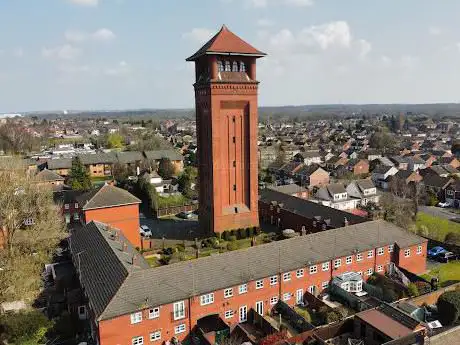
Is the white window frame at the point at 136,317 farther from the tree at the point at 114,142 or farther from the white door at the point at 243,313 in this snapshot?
the tree at the point at 114,142

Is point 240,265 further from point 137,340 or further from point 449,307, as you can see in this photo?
point 449,307

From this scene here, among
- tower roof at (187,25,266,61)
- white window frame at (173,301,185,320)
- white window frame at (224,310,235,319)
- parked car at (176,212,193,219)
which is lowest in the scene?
parked car at (176,212,193,219)

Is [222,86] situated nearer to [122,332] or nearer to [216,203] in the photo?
[216,203]

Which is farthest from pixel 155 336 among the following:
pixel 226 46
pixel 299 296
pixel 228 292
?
pixel 226 46

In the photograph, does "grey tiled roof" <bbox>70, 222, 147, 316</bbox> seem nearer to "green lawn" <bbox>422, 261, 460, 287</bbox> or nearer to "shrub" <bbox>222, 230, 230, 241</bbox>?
"shrub" <bbox>222, 230, 230, 241</bbox>

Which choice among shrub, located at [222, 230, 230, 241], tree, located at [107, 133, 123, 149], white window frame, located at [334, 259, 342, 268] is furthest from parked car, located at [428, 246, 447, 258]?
tree, located at [107, 133, 123, 149]

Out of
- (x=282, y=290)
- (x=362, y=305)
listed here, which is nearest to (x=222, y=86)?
(x=282, y=290)

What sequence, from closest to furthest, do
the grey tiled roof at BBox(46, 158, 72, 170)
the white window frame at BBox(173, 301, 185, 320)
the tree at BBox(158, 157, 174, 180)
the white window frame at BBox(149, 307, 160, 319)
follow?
1. the white window frame at BBox(149, 307, 160, 319)
2. the white window frame at BBox(173, 301, 185, 320)
3. the tree at BBox(158, 157, 174, 180)
4. the grey tiled roof at BBox(46, 158, 72, 170)

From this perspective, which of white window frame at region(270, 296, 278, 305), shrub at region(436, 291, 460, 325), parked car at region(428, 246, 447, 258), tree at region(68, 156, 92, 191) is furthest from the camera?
tree at region(68, 156, 92, 191)
